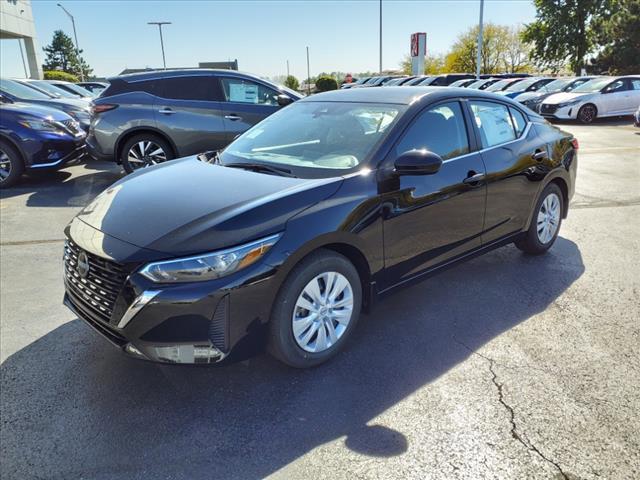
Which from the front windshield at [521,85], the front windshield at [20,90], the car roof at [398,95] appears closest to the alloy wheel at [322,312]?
the car roof at [398,95]

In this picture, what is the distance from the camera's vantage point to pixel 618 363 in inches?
118

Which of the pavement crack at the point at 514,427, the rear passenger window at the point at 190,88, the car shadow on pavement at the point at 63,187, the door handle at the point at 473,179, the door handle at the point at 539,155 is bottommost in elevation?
the pavement crack at the point at 514,427

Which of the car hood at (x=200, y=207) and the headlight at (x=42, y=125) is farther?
the headlight at (x=42, y=125)

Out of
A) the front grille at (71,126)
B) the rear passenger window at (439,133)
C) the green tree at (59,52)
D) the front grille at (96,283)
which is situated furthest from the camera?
the green tree at (59,52)

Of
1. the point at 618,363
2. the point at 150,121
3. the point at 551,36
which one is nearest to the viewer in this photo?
the point at 618,363

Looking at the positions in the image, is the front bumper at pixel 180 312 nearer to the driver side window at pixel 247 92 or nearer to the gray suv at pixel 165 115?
the gray suv at pixel 165 115

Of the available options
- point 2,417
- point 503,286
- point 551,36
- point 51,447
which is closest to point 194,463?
point 51,447

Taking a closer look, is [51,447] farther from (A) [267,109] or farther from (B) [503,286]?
(A) [267,109]

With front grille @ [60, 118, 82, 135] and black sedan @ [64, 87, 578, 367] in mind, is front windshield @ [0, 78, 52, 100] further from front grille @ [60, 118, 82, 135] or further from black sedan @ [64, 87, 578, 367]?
black sedan @ [64, 87, 578, 367]

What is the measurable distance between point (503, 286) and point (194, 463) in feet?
9.42

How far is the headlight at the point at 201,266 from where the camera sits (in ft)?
8.00

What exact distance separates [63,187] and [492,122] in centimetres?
689

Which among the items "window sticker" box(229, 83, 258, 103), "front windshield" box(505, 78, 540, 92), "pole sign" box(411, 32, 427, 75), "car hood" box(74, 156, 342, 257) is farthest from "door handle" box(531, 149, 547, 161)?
"pole sign" box(411, 32, 427, 75)

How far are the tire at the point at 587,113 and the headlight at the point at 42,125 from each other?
15225 millimetres
